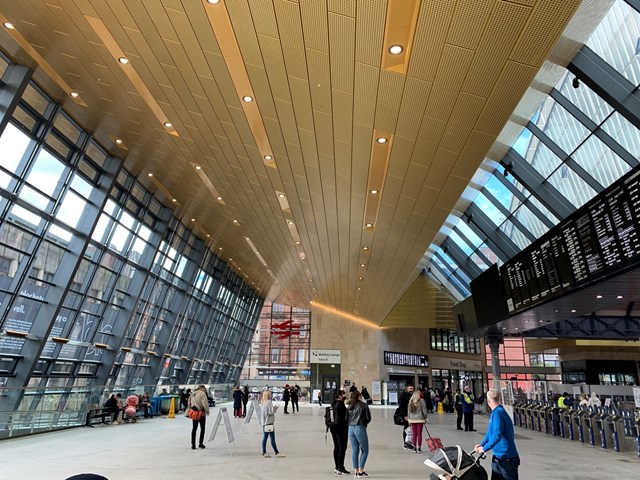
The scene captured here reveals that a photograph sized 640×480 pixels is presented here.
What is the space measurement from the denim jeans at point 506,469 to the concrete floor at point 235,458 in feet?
10.4

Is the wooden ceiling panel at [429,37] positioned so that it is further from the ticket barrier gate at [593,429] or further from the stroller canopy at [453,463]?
the ticket barrier gate at [593,429]

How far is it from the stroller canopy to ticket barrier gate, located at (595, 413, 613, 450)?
390 inches

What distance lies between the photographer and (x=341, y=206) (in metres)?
11.7

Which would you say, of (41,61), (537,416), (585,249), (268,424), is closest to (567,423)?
(537,416)

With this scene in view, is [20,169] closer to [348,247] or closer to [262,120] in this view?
[262,120]

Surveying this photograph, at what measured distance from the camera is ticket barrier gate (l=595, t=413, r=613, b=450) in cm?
1150

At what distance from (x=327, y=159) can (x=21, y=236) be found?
323 inches

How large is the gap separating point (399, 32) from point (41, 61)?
26.3 ft

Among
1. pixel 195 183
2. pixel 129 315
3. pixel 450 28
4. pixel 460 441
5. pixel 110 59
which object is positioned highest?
pixel 195 183

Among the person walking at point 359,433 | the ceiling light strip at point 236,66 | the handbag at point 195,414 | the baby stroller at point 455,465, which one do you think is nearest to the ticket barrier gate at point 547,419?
the person walking at point 359,433

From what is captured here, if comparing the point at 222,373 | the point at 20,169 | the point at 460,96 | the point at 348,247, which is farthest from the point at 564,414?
the point at 222,373

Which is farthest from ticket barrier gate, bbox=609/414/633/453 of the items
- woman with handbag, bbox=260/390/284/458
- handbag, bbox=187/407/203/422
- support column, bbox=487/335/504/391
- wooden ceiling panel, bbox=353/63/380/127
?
handbag, bbox=187/407/203/422

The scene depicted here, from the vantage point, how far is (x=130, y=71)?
852 cm

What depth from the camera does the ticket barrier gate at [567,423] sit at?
13430mm
